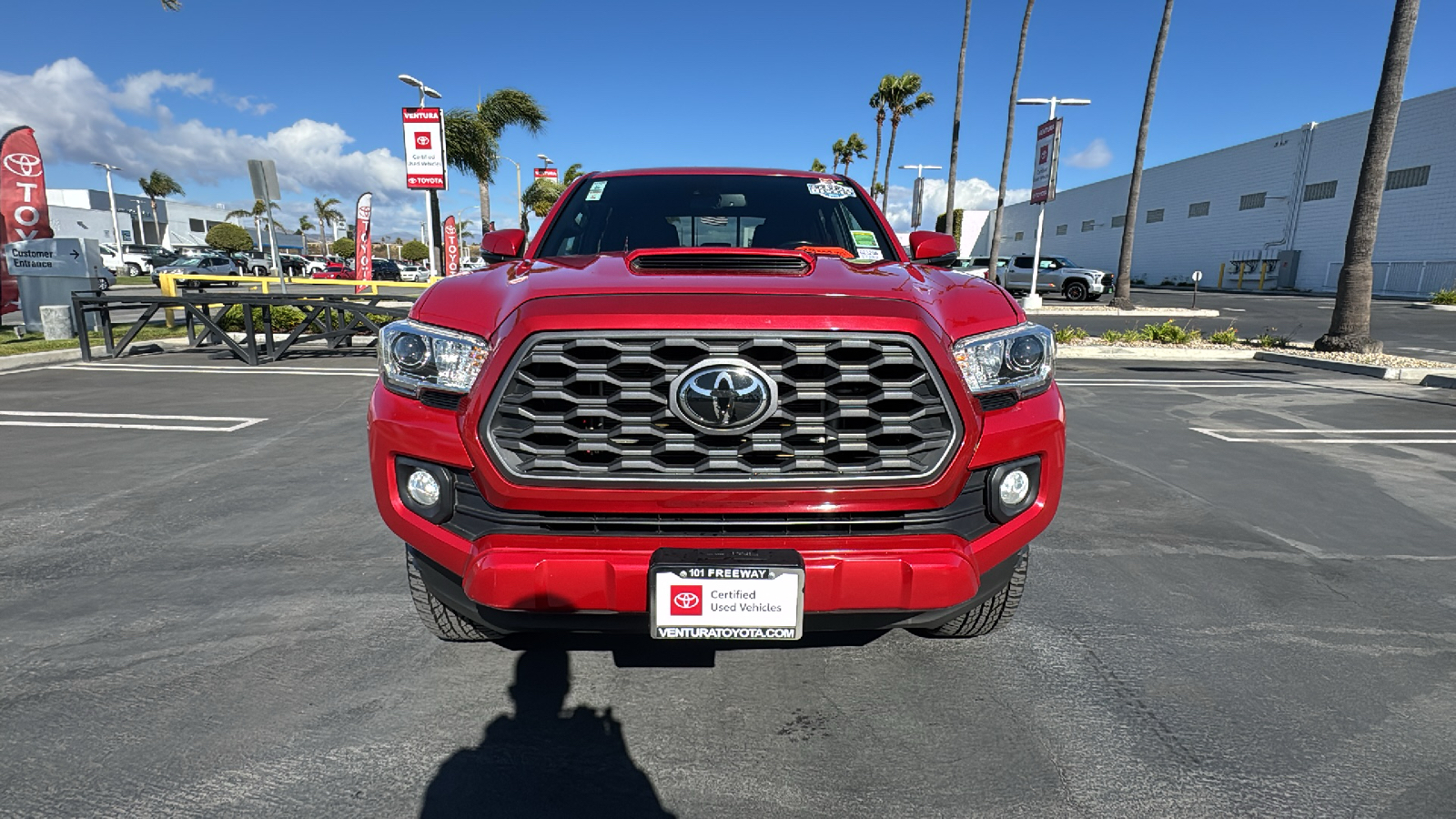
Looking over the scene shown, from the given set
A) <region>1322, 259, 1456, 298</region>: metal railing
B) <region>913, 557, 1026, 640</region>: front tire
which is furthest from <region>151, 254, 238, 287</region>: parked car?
<region>1322, 259, 1456, 298</region>: metal railing

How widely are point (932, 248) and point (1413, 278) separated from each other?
39069mm

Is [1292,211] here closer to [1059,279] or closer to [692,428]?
[1059,279]

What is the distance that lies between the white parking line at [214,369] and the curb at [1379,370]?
13.3 m

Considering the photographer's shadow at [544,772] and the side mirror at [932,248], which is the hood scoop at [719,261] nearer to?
the side mirror at [932,248]

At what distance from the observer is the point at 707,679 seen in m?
2.43

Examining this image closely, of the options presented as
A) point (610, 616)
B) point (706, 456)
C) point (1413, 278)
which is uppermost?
point (1413, 278)

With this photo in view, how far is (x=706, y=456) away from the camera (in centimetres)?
192

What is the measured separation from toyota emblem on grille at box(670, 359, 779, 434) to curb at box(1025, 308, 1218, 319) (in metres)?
19.9

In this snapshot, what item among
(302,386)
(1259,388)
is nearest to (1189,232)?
(1259,388)

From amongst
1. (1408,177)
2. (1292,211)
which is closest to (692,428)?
(1408,177)

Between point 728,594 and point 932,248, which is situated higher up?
point 932,248

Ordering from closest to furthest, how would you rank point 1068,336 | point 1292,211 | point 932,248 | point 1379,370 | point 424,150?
point 932,248
point 1379,370
point 1068,336
point 424,150
point 1292,211

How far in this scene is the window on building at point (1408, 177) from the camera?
30.7 metres

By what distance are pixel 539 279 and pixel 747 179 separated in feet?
6.26
